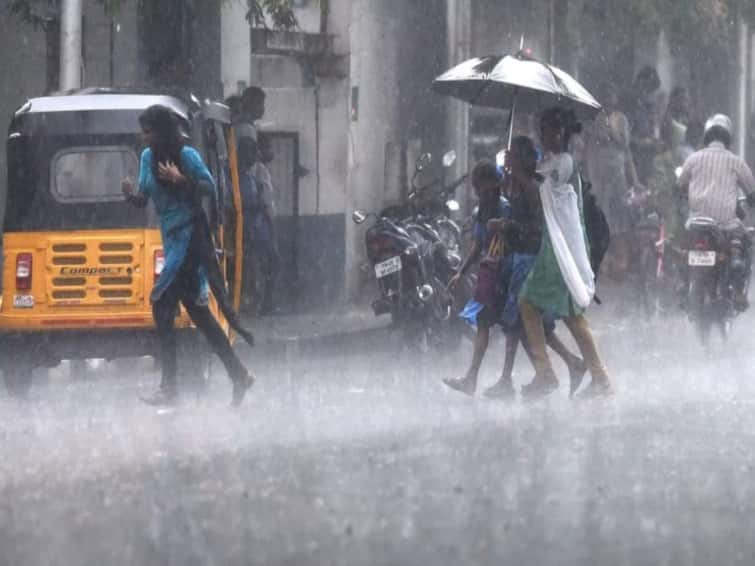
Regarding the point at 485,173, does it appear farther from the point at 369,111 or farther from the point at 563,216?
the point at 369,111

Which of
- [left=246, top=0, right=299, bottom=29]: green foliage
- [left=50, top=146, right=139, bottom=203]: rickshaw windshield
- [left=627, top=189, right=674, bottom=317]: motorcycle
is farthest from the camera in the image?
[left=627, top=189, right=674, bottom=317]: motorcycle

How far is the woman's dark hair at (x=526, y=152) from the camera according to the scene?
12.3m

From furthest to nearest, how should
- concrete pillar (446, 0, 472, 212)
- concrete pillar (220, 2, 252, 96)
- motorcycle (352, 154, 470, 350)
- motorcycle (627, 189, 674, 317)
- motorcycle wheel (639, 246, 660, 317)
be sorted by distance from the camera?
1. concrete pillar (446, 0, 472, 212)
2. concrete pillar (220, 2, 252, 96)
3. motorcycle (627, 189, 674, 317)
4. motorcycle wheel (639, 246, 660, 317)
5. motorcycle (352, 154, 470, 350)

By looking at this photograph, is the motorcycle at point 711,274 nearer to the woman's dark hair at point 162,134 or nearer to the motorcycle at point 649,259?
the motorcycle at point 649,259

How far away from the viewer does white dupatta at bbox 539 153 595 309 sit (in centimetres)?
1229

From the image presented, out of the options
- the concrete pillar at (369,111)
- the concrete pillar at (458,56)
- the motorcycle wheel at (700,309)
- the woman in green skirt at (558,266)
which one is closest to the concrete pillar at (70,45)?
the motorcycle wheel at (700,309)

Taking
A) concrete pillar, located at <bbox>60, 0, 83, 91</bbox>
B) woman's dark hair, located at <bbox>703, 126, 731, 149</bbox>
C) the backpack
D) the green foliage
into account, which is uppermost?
the green foliage

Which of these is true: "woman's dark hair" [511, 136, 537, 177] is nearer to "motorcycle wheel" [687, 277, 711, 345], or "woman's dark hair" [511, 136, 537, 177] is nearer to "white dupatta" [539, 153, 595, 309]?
"white dupatta" [539, 153, 595, 309]

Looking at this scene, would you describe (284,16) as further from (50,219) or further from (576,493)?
(576,493)

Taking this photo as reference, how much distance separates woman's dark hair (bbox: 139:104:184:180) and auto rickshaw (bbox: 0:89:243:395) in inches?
31.5

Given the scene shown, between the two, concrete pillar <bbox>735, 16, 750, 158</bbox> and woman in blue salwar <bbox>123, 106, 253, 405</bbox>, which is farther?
concrete pillar <bbox>735, 16, 750, 158</bbox>

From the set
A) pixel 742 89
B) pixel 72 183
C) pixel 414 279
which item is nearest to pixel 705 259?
pixel 414 279

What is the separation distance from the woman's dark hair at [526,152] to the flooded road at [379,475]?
141 centimetres

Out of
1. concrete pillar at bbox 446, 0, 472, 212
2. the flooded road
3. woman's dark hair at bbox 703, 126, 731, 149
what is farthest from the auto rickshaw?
concrete pillar at bbox 446, 0, 472, 212
